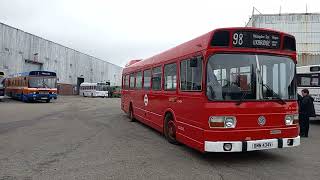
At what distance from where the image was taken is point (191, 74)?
7797 mm

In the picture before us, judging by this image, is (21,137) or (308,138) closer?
(21,137)

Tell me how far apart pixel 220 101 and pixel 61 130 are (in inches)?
285

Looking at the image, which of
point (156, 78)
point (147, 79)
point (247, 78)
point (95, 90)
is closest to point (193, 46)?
point (247, 78)

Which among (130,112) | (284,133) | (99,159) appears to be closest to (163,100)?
(99,159)

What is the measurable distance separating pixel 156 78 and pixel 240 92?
4.31 meters

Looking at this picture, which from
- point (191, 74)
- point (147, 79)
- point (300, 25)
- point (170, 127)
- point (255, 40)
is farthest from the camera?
point (300, 25)

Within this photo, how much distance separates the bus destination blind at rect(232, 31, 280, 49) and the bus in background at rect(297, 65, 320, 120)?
822 centimetres

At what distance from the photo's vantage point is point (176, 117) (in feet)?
28.5

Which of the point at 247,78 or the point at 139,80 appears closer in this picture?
the point at 247,78

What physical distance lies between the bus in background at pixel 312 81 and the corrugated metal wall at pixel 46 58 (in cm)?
3406

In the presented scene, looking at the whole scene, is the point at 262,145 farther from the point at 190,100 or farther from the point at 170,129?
the point at 170,129

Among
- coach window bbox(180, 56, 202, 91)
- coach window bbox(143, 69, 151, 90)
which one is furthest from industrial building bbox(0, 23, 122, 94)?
coach window bbox(180, 56, 202, 91)

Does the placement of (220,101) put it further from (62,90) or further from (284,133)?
(62,90)

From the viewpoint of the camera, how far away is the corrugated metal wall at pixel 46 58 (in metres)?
40.3
